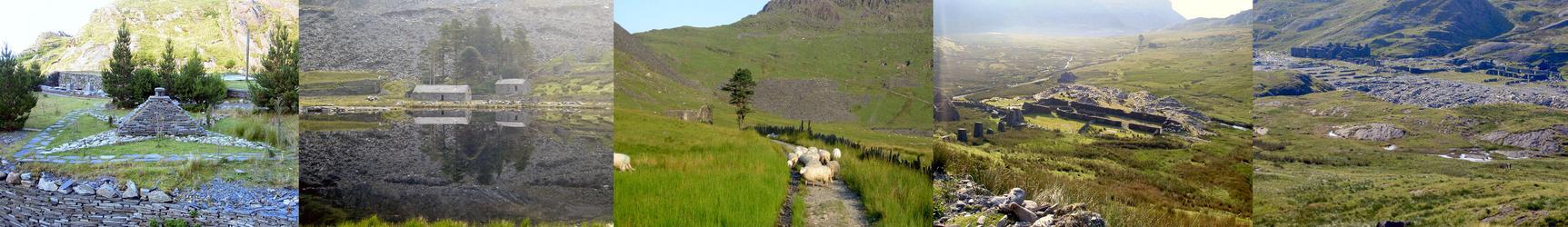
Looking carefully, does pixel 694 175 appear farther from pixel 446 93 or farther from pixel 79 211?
pixel 79 211

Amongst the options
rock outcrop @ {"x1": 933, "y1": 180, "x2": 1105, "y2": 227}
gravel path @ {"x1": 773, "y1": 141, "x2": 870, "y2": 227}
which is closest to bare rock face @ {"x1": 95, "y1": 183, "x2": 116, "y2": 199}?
gravel path @ {"x1": 773, "y1": 141, "x2": 870, "y2": 227}

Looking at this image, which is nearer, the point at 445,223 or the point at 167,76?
the point at 445,223

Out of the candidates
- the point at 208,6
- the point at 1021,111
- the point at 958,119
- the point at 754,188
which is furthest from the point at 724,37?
the point at 208,6

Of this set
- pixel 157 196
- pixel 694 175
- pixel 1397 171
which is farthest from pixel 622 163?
pixel 1397 171

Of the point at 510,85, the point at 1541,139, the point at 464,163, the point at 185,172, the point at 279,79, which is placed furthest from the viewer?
the point at 279,79

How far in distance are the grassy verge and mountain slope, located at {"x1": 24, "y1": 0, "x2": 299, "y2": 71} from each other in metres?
0.82

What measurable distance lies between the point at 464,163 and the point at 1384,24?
6.54m

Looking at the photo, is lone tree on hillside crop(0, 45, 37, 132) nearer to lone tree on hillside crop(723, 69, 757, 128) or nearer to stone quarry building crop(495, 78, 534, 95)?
stone quarry building crop(495, 78, 534, 95)

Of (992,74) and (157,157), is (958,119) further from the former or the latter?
(157,157)

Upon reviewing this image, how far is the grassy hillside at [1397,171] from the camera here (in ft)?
16.9

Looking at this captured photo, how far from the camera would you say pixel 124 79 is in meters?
6.58

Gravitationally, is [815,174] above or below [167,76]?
below

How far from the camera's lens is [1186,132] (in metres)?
6.35

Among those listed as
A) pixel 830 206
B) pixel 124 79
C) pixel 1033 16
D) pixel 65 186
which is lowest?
pixel 830 206
